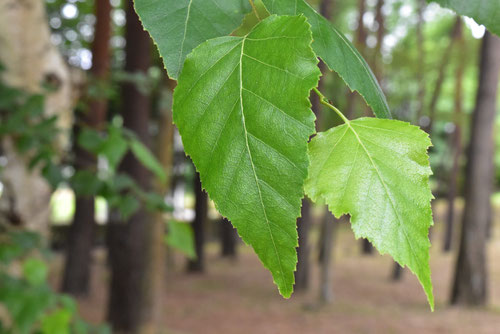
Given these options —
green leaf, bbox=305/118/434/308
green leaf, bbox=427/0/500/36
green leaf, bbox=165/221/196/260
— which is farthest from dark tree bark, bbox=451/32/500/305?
green leaf, bbox=305/118/434/308

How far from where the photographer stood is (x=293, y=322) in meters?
10.7

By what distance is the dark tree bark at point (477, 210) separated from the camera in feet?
35.7

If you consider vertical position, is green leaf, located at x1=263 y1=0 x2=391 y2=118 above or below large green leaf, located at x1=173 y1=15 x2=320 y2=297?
above

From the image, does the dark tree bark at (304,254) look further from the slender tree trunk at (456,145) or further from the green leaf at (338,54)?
the green leaf at (338,54)

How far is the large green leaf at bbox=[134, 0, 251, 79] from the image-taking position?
0.43 metres

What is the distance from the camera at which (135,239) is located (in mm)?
7883

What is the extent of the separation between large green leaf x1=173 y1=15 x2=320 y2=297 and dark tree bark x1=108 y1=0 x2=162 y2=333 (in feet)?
24.4

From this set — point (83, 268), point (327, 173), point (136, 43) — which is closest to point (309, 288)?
point (83, 268)

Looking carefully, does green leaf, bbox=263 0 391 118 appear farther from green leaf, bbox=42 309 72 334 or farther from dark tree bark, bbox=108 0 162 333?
dark tree bark, bbox=108 0 162 333

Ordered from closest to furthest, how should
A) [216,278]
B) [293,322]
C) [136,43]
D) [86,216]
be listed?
1. [136,43]
2. [293,322]
3. [86,216]
4. [216,278]

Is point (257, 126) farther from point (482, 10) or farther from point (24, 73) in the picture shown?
point (24, 73)

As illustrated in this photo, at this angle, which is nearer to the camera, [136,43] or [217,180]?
[217,180]

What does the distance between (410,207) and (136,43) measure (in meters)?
7.94

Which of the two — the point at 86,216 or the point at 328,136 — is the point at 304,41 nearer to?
the point at 328,136
